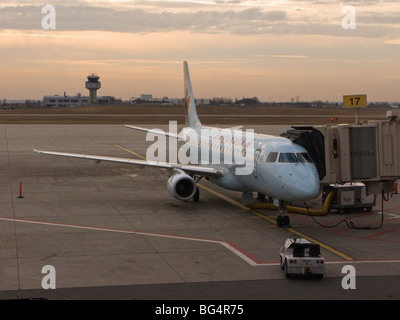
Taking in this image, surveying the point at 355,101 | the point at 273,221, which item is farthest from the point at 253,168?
the point at 355,101

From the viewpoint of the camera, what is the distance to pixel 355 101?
3147 centimetres

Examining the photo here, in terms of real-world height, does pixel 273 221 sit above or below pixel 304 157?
below

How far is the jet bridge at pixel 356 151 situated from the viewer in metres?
27.5

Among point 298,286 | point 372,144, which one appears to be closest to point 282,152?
point 372,144

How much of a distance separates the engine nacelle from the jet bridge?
6.54 metres

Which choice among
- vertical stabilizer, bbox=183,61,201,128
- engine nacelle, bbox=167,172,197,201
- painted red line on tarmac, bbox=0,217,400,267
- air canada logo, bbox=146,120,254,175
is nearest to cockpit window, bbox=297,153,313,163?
air canada logo, bbox=146,120,254,175

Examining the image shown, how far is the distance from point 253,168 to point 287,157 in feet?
7.95

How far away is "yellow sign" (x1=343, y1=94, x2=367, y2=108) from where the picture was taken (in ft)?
101

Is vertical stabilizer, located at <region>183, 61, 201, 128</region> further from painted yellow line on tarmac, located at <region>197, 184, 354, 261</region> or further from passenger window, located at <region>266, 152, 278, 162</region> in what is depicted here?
passenger window, located at <region>266, 152, 278, 162</region>

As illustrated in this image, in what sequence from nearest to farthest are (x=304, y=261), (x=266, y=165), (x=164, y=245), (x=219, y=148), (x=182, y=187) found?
(x=304, y=261), (x=164, y=245), (x=266, y=165), (x=182, y=187), (x=219, y=148)

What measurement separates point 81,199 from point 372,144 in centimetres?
1641

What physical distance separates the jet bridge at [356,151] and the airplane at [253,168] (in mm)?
1080

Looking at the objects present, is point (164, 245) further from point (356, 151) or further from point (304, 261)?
point (356, 151)

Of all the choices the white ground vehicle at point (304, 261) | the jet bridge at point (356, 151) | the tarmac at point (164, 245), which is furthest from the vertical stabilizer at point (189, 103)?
the white ground vehicle at point (304, 261)
